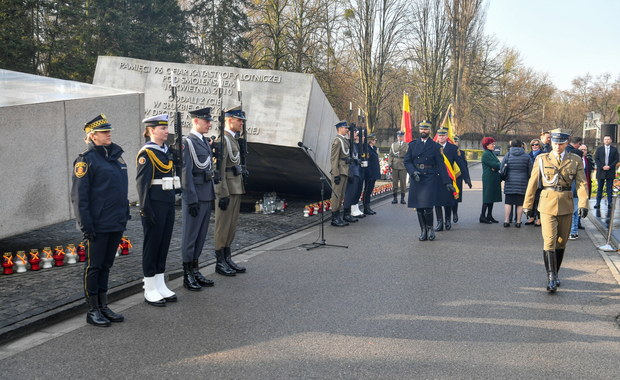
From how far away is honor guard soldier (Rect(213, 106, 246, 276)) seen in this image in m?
7.11

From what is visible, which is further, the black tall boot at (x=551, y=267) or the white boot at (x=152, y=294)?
the black tall boot at (x=551, y=267)

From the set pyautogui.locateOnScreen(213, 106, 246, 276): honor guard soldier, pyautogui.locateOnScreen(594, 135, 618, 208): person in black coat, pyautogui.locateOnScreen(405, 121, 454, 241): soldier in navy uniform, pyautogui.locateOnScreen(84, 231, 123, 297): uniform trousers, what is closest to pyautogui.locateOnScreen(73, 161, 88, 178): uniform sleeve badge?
pyautogui.locateOnScreen(84, 231, 123, 297): uniform trousers

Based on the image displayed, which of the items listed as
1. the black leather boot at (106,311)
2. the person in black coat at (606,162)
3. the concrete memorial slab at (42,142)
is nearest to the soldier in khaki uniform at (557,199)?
the black leather boot at (106,311)

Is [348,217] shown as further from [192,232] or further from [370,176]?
[192,232]

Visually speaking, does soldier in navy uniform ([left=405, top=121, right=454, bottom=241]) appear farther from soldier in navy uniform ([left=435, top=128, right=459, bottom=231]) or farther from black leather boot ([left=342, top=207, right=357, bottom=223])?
black leather boot ([left=342, top=207, right=357, bottom=223])

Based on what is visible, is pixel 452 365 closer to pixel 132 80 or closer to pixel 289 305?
pixel 289 305

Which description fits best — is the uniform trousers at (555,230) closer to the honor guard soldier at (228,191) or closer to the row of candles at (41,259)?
the honor guard soldier at (228,191)

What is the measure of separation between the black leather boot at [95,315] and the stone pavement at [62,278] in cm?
27

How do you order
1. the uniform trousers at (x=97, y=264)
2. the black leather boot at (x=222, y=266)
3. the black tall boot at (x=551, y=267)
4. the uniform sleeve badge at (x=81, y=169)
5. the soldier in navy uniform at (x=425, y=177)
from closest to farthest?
1. the uniform sleeve badge at (x=81, y=169)
2. the uniform trousers at (x=97, y=264)
3. the black tall boot at (x=551, y=267)
4. the black leather boot at (x=222, y=266)
5. the soldier in navy uniform at (x=425, y=177)

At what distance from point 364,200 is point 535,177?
262 inches

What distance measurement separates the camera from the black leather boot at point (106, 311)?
5328 millimetres

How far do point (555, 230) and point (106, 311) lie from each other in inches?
195

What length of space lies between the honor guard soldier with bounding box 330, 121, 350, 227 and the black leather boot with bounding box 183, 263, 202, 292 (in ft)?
16.7

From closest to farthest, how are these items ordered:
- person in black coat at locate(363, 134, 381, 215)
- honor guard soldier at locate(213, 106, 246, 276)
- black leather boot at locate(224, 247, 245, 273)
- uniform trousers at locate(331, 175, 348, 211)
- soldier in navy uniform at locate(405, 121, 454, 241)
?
honor guard soldier at locate(213, 106, 246, 276) → black leather boot at locate(224, 247, 245, 273) → soldier in navy uniform at locate(405, 121, 454, 241) → uniform trousers at locate(331, 175, 348, 211) → person in black coat at locate(363, 134, 381, 215)
